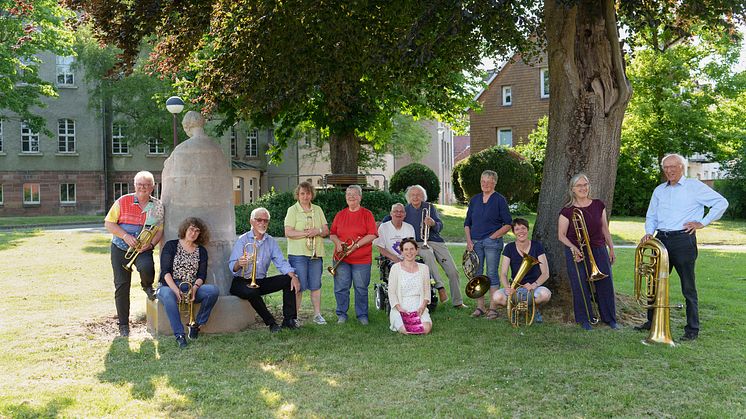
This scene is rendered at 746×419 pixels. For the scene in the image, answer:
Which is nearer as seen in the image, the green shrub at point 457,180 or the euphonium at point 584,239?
the euphonium at point 584,239

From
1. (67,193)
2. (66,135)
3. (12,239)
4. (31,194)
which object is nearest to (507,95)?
(66,135)

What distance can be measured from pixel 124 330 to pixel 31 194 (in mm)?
34354

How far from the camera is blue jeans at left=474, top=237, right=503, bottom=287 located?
366 inches

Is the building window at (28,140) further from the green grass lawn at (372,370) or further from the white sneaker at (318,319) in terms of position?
the white sneaker at (318,319)

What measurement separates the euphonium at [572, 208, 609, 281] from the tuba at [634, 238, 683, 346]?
44 cm

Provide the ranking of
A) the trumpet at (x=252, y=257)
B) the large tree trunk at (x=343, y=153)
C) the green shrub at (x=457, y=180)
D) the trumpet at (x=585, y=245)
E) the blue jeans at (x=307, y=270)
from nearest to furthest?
the trumpet at (x=585, y=245)
the trumpet at (x=252, y=257)
the blue jeans at (x=307, y=270)
the large tree trunk at (x=343, y=153)
the green shrub at (x=457, y=180)

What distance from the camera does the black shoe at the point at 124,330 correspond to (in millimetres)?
8531

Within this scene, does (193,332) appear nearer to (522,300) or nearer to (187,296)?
(187,296)

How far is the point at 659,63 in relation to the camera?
3250 cm

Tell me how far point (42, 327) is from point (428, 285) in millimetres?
4701

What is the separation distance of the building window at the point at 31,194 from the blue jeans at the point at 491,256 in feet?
116

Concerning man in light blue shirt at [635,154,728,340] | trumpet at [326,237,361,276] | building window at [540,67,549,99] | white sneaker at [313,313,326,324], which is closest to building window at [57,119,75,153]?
building window at [540,67,549,99]

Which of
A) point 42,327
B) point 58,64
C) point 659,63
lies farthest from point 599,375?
point 58,64

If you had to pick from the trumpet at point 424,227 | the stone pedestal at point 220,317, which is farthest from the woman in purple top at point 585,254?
the stone pedestal at point 220,317
